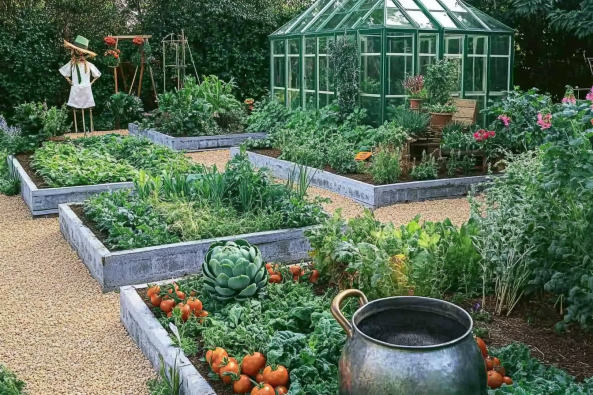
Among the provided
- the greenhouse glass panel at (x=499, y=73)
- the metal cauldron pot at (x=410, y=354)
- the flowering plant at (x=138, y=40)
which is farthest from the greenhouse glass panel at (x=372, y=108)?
the metal cauldron pot at (x=410, y=354)

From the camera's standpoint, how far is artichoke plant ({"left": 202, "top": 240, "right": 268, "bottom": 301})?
390 centimetres

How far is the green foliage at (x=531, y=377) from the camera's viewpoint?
2715 mm

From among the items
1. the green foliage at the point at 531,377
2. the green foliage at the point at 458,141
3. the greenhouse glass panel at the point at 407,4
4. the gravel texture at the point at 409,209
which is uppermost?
the greenhouse glass panel at the point at 407,4

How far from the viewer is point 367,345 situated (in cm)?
211

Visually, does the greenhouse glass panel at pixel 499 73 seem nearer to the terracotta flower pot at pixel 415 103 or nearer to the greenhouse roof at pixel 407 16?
the greenhouse roof at pixel 407 16

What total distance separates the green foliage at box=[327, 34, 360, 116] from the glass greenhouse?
0.11m

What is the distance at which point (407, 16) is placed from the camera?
9.86 meters

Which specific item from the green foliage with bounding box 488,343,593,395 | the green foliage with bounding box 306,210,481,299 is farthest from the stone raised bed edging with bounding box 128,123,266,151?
the green foliage with bounding box 488,343,593,395

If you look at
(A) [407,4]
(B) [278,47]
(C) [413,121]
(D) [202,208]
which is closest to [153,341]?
(D) [202,208]

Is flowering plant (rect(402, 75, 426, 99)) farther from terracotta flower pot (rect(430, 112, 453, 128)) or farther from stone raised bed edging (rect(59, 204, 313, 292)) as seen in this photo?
stone raised bed edging (rect(59, 204, 313, 292))

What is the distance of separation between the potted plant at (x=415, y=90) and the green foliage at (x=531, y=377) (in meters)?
6.62

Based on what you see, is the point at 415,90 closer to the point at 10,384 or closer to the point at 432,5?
the point at 432,5

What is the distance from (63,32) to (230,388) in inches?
521

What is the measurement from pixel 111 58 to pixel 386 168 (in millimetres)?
8162
